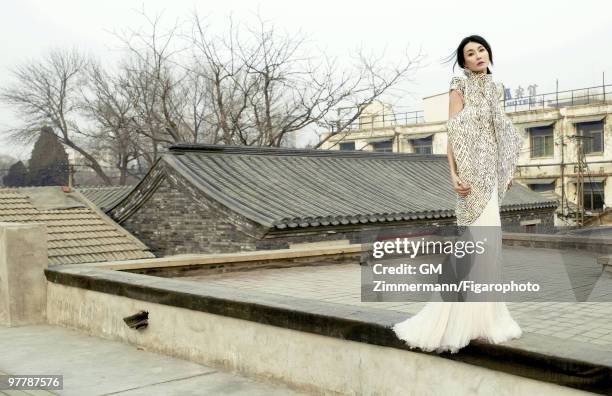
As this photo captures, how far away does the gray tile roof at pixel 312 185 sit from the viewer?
41.2 ft

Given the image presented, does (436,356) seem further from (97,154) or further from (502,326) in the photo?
(97,154)

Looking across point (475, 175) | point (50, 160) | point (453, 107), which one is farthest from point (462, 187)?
point (50, 160)

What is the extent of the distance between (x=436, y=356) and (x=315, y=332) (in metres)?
0.96

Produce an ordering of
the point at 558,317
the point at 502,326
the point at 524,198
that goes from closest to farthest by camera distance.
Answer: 1. the point at 502,326
2. the point at 558,317
3. the point at 524,198

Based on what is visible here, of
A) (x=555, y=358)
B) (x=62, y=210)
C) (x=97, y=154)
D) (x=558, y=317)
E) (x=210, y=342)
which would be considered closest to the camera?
(x=555, y=358)

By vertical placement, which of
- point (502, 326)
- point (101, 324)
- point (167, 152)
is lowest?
point (101, 324)

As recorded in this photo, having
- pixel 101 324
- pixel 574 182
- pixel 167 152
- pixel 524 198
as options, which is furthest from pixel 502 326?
pixel 574 182

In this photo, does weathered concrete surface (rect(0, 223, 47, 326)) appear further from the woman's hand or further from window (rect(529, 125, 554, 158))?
window (rect(529, 125, 554, 158))

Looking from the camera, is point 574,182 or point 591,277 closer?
point 591,277

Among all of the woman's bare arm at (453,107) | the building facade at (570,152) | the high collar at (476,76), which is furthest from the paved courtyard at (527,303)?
the building facade at (570,152)

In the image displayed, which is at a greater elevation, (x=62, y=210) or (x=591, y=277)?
(x=62, y=210)

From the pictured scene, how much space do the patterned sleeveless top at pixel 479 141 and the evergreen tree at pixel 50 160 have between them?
38.5 meters

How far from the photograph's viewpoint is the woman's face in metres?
3.46

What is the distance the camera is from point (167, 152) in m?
13.7
